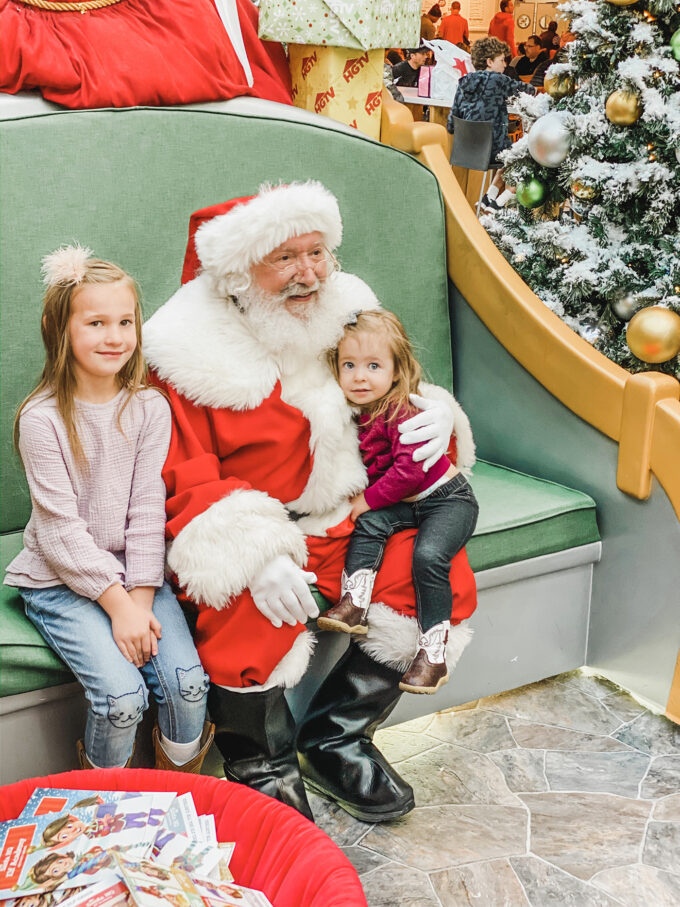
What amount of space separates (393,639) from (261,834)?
21.8 inches

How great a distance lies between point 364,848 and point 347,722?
0.23 m

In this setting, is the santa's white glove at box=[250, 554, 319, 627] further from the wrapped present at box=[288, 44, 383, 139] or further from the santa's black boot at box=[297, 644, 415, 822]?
the wrapped present at box=[288, 44, 383, 139]

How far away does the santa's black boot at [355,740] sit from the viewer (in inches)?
71.9

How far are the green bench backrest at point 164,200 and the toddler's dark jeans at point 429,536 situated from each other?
0.65 meters

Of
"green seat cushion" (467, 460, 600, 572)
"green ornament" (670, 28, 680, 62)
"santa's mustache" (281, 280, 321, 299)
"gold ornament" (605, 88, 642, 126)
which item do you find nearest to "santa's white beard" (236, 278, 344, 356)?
"santa's mustache" (281, 280, 321, 299)

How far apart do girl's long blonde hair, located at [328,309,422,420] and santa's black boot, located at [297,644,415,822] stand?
1.58 feet

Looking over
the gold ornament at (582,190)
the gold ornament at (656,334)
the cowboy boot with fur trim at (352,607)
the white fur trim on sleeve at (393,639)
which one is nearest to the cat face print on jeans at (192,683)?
the cowboy boot with fur trim at (352,607)

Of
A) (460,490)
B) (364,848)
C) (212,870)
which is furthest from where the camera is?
(460,490)

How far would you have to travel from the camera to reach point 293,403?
1.86 meters

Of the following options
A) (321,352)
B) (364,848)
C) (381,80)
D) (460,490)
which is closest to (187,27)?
(381,80)

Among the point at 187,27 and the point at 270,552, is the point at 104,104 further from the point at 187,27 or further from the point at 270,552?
the point at 270,552

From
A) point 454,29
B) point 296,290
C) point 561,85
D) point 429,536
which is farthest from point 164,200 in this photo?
point 454,29

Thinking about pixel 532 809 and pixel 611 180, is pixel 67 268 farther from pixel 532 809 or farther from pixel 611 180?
pixel 611 180

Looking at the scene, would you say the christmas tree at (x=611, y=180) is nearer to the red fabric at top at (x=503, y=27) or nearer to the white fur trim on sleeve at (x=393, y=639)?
the white fur trim on sleeve at (x=393, y=639)
